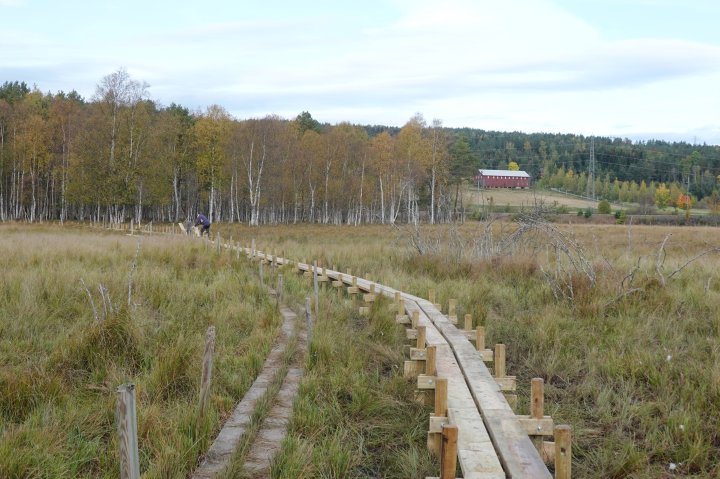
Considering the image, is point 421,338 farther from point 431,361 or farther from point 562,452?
point 562,452

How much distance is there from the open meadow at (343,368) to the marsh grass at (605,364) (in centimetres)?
2

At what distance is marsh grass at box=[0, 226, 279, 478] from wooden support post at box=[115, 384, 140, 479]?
0.69 m

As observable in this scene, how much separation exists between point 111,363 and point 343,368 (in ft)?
8.22

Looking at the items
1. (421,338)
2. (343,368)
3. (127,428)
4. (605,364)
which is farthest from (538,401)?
(127,428)

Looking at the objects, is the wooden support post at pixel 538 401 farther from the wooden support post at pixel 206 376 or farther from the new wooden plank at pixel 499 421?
the wooden support post at pixel 206 376

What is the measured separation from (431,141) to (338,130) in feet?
28.0

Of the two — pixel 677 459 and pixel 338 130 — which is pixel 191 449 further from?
pixel 338 130

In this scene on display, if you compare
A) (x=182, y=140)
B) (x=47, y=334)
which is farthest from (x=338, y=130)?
(x=47, y=334)

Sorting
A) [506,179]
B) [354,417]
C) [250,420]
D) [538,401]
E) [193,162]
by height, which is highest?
[506,179]

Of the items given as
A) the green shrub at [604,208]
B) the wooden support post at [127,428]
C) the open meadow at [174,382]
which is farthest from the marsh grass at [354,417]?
the green shrub at [604,208]

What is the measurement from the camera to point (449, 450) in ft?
10.8

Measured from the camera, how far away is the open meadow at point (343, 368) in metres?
4.24

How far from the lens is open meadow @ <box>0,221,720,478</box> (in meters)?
4.24

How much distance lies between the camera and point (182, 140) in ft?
148
